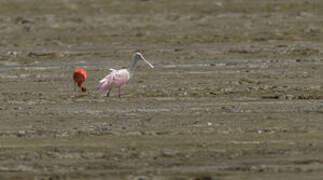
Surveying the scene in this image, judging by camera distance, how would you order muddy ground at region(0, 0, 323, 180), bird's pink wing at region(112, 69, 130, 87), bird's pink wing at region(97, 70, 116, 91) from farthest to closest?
1. bird's pink wing at region(112, 69, 130, 87)
2. bird's pink wing at region(97, 70, 116, 91)
3. muddy ground at region(0, 0, 323, 180)

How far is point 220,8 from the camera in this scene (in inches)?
1399

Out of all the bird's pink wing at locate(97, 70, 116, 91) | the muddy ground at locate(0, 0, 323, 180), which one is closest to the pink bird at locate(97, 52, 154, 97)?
the bird's pink wing at locate(97, 70, 116, 91)

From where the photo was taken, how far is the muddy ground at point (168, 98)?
11109 mm

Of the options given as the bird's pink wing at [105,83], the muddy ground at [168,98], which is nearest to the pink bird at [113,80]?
the bird's pink wing at [105,83]

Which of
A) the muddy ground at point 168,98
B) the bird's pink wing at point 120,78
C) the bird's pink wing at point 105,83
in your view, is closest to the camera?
the muddy ground at point 168,98

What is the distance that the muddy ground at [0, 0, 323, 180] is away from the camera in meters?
11.1

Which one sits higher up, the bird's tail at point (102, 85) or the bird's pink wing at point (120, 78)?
the bird's pink wing at point (120, 78)

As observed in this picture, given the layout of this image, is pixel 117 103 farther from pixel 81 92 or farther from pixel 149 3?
pixel 149 3

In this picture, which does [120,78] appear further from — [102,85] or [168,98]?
[168,98]

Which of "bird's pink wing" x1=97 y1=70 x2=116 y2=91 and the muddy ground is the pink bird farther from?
the muddy ground

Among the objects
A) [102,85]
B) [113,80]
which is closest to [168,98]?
[113,80]

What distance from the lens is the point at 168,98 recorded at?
16469mm

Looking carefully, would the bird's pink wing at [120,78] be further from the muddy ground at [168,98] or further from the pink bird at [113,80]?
the muddy ground at [168,98]

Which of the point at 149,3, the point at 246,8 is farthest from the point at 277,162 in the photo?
the point at 149,3
